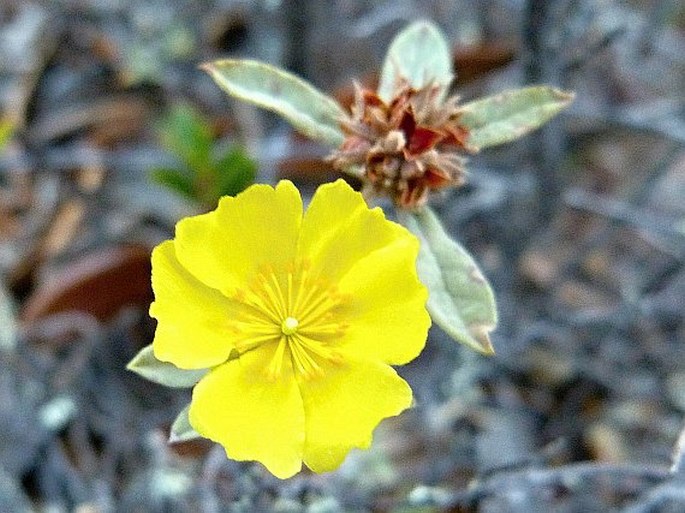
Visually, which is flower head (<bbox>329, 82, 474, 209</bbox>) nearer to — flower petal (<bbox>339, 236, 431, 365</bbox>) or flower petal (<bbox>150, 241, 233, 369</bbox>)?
flower petal (<bbox>339, 236, 431, 365</bbox>)

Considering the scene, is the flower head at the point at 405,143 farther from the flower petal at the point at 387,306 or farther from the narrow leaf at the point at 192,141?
the narrow leaf at the point at 192,141

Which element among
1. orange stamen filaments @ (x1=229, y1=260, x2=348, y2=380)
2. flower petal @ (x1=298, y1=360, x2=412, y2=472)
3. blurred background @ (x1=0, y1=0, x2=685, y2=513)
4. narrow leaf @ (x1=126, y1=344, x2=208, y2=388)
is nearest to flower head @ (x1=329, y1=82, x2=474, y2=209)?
orange stamen filaments @ (x1=229, y1=260, x2=348, y2=380)

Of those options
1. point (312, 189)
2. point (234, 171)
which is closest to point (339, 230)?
point (234, 171)

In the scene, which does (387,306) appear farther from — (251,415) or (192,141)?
(192,141)

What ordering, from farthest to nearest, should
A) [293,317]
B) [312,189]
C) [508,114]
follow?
1. [312,189]
2. [508,114]
3. [293,317]

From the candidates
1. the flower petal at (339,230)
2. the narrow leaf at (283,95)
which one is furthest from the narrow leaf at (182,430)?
Result: the narrow leaf at (283,95)

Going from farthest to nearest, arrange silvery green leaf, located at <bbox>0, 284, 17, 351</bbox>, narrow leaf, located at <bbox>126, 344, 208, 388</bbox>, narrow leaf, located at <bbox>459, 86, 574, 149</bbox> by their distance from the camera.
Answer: silvery green leaf, located at <bbox>0, 284, 17, 351</bbox>, narrow leaf, located at <bbox>459, 86, 574, 149</bbox>, narrow leaf, located at <bbox>126, 344, 208, 388</bbox>

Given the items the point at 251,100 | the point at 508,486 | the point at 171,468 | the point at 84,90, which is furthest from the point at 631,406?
the point at 84,90
